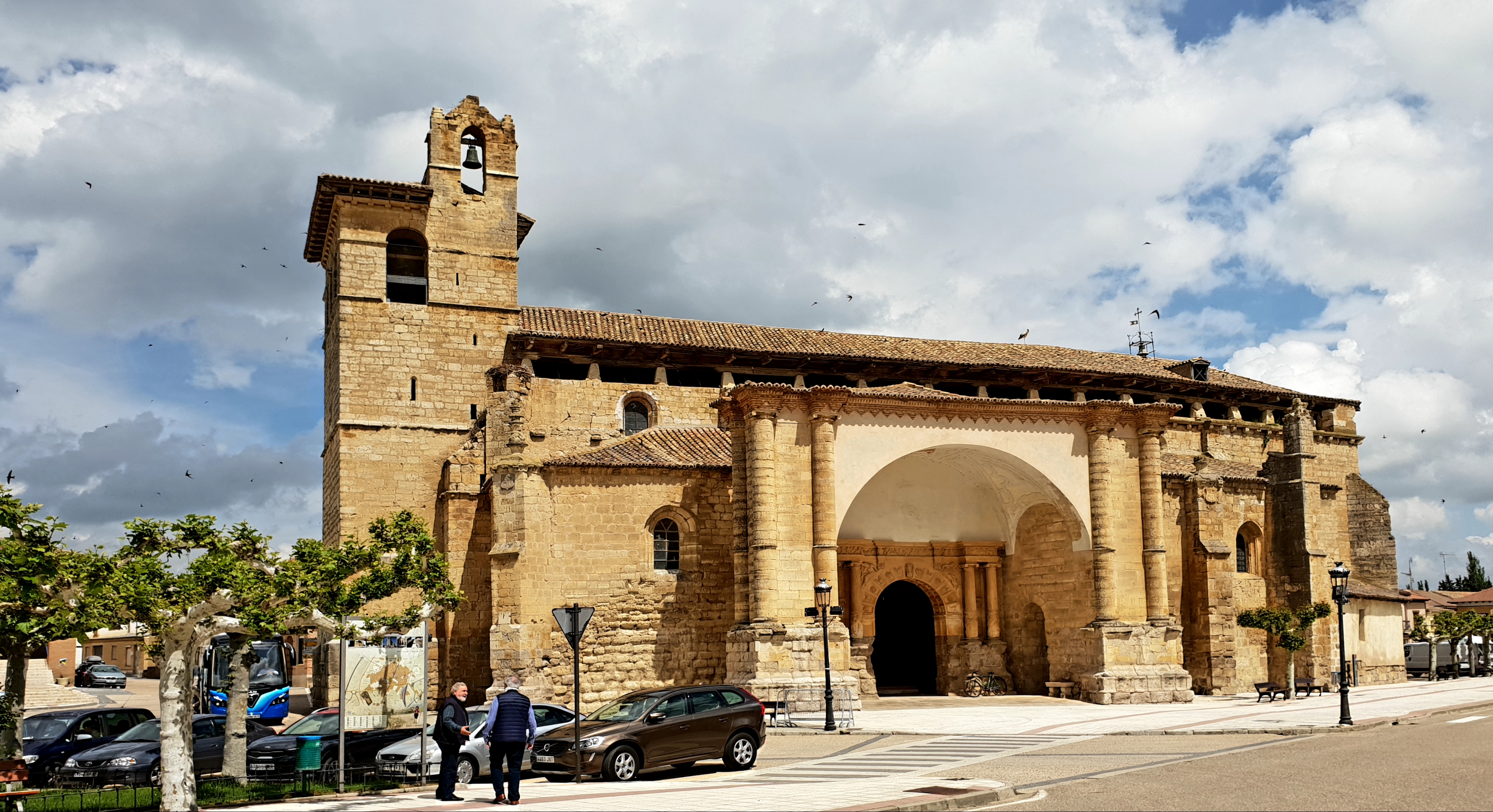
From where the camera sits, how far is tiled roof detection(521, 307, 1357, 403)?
3947cm

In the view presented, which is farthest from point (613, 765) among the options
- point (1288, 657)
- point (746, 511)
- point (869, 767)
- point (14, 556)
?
point (1288, 657)

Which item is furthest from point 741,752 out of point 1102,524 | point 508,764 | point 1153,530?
point 1153,530

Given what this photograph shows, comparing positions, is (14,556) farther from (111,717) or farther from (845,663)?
(845,663)

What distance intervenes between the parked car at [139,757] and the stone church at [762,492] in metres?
9.21

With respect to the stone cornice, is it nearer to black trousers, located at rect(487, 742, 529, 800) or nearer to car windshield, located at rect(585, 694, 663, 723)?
car windshield, located at rect(585, 694, 663, 723)

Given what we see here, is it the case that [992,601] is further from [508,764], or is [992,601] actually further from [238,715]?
[508,764]

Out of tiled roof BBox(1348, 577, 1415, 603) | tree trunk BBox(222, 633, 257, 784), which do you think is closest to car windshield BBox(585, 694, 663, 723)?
tree trunk BBox(222, 633, 257, 784)

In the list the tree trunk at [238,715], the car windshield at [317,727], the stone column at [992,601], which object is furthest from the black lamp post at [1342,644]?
the tree trunk at [238,715]

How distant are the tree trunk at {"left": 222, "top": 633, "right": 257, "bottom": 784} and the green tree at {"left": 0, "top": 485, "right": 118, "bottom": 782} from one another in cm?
266

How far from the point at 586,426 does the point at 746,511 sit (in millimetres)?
9012

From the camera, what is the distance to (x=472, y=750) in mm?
18672

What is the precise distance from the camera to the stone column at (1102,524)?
3269 cm

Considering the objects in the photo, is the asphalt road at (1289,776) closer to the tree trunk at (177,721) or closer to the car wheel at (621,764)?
the car wheel at (621,764)

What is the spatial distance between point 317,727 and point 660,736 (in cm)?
633
